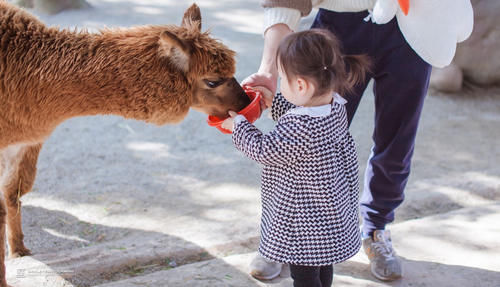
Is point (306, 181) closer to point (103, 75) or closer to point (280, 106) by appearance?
point (280, 106)

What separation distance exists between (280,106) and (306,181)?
0.41m

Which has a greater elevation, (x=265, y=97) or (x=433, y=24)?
(x=433, y=24)

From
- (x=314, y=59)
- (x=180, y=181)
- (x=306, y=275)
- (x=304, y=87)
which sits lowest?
(x=180, y=181)

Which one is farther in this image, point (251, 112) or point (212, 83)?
point (212, 83)

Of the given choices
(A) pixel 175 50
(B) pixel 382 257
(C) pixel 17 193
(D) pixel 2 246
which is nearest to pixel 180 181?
(C) pixel 17 193

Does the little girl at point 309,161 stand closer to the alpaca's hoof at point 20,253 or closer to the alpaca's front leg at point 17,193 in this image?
the alpaca's front leg at point 17,193

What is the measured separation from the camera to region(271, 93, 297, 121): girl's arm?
2562 millimetres

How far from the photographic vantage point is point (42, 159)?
15.9 feet

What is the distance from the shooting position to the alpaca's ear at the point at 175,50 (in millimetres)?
2531

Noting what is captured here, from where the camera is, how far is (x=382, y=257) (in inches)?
125

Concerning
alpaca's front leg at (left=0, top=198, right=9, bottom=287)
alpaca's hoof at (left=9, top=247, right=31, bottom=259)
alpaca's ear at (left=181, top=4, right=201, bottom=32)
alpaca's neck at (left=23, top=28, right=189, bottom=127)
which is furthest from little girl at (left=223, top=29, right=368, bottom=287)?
alpaca's hoof at (left=9, top=247, right=31, bottom=259)

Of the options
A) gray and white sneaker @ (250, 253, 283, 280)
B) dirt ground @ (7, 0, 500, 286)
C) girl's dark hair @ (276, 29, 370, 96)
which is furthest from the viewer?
dirt ground @ (7, 0, 500, 286)

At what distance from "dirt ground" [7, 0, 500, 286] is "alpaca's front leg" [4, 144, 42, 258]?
0.19 metres

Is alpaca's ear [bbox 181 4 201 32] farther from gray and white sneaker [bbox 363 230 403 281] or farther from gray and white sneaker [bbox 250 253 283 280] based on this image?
gray and white sneaker [bbox 363 230 403 281]
